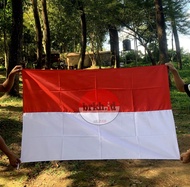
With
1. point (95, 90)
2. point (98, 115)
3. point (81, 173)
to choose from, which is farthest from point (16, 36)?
→ point (98, 115)

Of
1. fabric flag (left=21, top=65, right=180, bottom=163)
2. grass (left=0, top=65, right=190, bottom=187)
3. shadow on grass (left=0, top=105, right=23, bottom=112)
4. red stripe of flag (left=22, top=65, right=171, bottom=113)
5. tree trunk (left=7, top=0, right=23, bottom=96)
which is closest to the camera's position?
fabric flag (left=21, top=65, right=180, bottom=163)

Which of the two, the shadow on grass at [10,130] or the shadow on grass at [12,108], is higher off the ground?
the shadow on grass at [12,108]

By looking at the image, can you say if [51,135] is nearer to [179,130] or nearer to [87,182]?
[87,182]

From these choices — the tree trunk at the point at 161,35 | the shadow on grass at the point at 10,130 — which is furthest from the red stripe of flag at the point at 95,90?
the tree trunk at the point at 161,35

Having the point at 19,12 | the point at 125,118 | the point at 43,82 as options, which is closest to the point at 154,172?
the point at 125,118

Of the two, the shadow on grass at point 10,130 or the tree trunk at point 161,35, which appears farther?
the tree trunk at point 161,35

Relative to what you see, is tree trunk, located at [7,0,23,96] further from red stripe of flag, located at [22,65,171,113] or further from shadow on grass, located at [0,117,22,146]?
red stripe of flag, located at [22,65,171,113]

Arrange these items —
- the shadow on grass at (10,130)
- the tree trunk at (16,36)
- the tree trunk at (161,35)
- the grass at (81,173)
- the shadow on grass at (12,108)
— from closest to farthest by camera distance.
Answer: the grass at (81,173)
the shadow on grass at (10,130)
the shadow on grass at (12,108)
the tree trunk at (16,36)
the tree trunk at (161,35)

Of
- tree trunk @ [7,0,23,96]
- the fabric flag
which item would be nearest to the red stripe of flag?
the fabric flag

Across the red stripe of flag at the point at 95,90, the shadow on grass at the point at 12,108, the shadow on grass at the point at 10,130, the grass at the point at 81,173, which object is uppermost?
the red stripe of flag at the point at 95,90

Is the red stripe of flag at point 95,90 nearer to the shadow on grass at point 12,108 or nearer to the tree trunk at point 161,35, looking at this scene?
the shadow on grass at point 12,108

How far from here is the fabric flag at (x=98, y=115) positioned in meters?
4.27

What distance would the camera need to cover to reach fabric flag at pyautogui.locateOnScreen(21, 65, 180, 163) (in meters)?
4.27

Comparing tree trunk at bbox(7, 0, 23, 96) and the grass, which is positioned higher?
tree trunk at bbox(7, 0, 23, 96)
